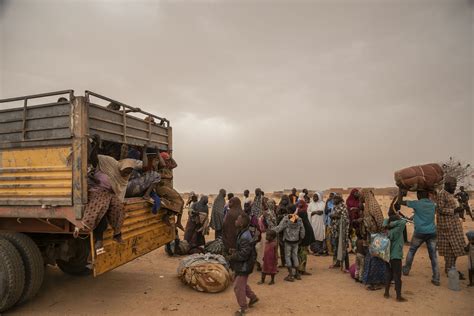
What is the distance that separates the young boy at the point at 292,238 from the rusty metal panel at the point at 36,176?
4146mm

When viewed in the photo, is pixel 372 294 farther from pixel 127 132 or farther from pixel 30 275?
pixel 30 275

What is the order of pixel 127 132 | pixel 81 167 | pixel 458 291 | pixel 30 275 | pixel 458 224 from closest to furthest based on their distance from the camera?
pixel 81 167 < pixel 30 275 < pixel 127 132 < pixel 458 291 < pixel 458 224

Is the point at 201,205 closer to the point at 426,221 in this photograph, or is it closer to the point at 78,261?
the point at 78,261

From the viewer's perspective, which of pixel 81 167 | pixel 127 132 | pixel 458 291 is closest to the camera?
pixel 81 167

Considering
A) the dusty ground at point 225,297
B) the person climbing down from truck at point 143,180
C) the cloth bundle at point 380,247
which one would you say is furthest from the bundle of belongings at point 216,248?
the cloth bundle at point 380,247

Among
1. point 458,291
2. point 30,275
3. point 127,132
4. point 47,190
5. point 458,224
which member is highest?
point 127,132

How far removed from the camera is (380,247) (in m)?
5.57

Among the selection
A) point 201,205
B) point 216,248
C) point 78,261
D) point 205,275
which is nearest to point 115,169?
point 205,275

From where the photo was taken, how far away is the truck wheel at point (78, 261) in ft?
19.2

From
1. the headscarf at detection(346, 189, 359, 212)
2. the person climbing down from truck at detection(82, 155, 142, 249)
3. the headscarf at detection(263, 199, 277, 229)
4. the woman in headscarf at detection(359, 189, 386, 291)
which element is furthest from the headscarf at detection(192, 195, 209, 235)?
the woman in headscarf at detection(359, 189, 386, 291)

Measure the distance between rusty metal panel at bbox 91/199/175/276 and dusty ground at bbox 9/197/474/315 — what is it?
83cm

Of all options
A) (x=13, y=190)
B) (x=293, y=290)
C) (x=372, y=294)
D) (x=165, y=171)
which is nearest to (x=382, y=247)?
(x=372, y=294)

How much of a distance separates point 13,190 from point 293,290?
4934 millimetres

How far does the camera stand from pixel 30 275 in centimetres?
466
